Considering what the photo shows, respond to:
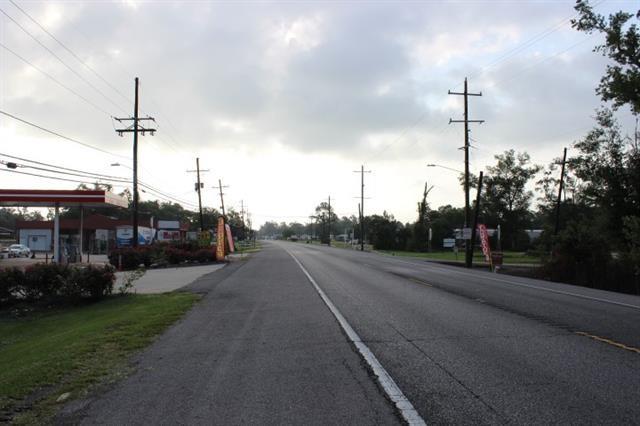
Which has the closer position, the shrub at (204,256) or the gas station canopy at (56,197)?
the gas station canopy at (56,197)

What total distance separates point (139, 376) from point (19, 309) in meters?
13.4

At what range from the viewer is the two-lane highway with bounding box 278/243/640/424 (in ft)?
17.8

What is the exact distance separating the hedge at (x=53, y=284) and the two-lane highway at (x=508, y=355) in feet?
28.8

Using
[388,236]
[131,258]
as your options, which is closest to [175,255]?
[131,258]

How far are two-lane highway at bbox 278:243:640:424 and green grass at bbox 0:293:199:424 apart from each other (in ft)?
12.7

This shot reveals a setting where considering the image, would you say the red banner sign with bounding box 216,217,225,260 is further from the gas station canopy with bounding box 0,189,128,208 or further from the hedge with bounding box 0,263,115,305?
the hedge with bounding box 0,263,115,305

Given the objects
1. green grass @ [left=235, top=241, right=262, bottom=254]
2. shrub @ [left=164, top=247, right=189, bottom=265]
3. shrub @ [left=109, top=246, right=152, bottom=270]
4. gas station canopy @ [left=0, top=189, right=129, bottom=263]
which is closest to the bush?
shrub @ [left=109, top=246, right=152, bottom=270]

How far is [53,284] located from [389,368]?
613 inches

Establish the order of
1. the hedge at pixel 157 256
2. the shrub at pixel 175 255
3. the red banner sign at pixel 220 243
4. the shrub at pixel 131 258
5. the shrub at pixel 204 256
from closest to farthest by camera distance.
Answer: the shrub at pixel 131 258, the hedge at pixel 157 256, the shrub at pixel 175 255, the shrub at pixel 204 256, the red banner sign at pixel 220 243

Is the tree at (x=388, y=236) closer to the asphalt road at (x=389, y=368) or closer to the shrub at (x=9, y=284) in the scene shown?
the shrub at (x=9, y=284)

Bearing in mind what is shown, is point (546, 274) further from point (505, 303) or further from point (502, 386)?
point (502, 386)

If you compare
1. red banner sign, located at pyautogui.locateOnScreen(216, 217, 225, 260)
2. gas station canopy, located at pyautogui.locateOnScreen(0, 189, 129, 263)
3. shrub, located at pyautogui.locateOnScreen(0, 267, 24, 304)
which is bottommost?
shrub, located at pyautogui.locateOnScreen(0, 267, 24, 304)

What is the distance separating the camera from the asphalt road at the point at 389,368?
540 cm

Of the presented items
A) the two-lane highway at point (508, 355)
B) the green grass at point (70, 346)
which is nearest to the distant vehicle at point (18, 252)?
the green grass at point (70, 346)
